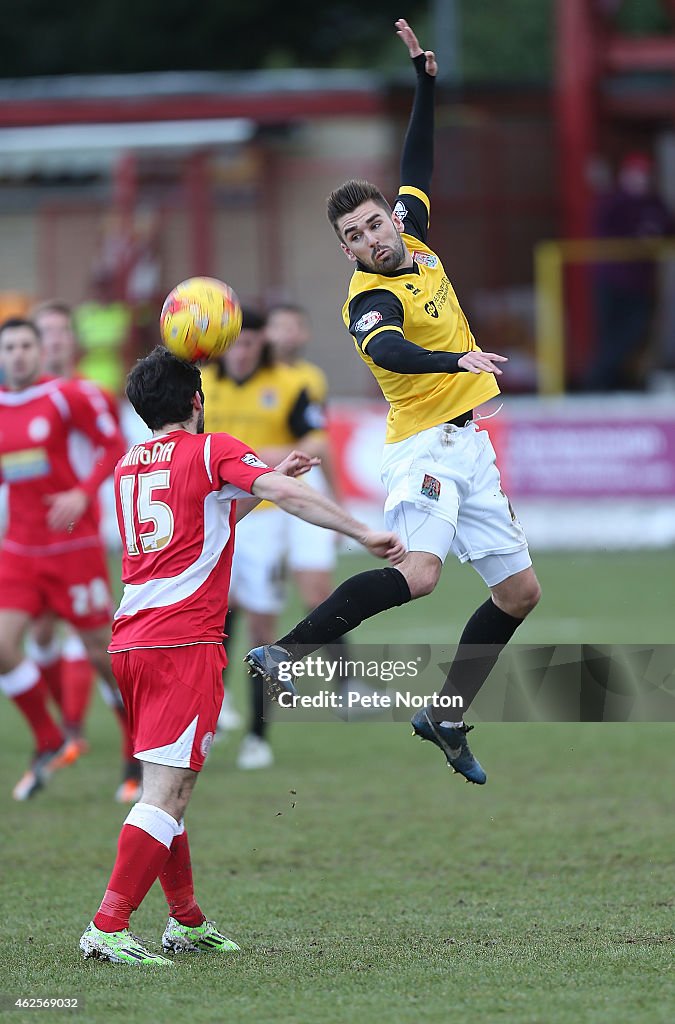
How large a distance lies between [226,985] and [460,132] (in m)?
17.9

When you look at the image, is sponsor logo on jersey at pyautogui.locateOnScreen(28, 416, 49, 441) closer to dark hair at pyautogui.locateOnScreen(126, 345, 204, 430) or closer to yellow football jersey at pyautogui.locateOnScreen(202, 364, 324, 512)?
yellow football jersey at pyautogui.locateOnScreen(202, 364, 324, 512)

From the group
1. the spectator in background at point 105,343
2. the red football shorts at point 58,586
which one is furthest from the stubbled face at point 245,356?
the spectator in background at point 105,343

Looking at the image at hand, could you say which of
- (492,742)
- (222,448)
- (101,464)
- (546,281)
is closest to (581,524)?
(546,281)

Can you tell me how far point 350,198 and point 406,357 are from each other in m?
0.77

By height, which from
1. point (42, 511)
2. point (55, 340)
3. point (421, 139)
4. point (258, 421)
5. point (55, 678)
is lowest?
point (55, 678)

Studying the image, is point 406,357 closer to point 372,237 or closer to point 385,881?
point 372,237

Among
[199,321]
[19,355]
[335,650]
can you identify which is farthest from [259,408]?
[199,321]

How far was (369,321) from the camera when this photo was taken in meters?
5.99

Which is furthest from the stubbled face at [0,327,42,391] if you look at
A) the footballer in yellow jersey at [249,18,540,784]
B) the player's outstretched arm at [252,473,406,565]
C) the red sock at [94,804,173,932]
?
the red sock at [94,804,173,932]

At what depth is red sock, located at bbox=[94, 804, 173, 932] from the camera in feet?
17.8

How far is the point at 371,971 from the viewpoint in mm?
5289

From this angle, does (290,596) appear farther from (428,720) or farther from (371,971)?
(371,971)

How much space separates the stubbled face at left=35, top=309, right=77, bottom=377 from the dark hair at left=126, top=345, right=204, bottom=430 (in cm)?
365

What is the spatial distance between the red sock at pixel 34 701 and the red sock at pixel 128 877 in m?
3.17
